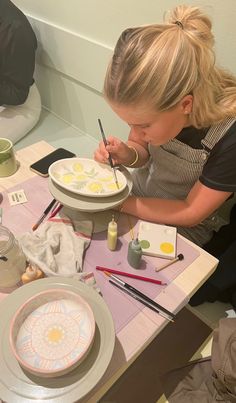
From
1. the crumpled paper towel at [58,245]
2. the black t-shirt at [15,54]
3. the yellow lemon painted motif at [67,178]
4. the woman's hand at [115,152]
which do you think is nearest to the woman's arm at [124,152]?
the woman's hand at [115,152]

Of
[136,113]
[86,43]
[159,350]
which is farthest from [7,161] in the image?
[86,43]

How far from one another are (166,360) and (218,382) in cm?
26

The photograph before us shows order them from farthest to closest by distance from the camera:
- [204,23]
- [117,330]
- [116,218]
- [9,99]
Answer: [9,99], [116,218], [204,23], [117,330]

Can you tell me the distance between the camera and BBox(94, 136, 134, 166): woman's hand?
3.05ft

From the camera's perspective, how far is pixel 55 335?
1.91ft

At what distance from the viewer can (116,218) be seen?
88 cm

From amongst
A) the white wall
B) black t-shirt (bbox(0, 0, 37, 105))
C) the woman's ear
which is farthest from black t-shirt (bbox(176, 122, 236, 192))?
black t-shirt (bbox(0, 0, 37, 105))

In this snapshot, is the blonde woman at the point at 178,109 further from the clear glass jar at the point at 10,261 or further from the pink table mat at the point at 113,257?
the clear glass jar at the point at 10,261

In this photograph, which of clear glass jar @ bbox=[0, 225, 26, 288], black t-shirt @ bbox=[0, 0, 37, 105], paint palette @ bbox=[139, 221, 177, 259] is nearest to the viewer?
clear glass jar @ bbox=[0, 225, 26, 288]

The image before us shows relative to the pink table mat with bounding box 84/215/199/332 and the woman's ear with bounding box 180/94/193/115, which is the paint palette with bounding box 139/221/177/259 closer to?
the pink table mat with bounding box 84/215/199/332

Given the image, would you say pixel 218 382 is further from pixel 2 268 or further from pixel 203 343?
pixel 2 268

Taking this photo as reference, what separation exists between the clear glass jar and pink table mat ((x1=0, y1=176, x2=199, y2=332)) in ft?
0.13

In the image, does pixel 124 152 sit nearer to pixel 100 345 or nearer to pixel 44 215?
pixel 44 215

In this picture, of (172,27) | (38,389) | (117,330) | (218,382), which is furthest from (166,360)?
(172,27)
